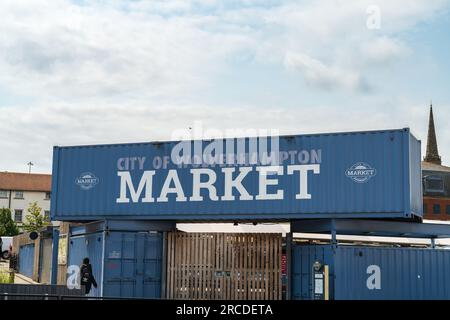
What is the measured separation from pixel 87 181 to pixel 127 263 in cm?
380

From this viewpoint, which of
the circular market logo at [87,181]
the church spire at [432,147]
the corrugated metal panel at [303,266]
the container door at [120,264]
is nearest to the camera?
the corrugated metal panel at [303,266]

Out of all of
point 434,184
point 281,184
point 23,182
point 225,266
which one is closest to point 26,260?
point 225,266

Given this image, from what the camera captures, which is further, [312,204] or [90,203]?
[90,203]

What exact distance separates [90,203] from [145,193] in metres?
2.51

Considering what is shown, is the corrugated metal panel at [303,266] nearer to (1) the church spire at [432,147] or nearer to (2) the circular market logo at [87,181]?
(2) the circular market logo at [87,181]

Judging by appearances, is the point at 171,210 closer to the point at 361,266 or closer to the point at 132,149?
the point at 132,149

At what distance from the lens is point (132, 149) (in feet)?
85.5

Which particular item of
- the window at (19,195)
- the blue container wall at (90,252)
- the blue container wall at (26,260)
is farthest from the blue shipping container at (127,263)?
the window at (19,195)

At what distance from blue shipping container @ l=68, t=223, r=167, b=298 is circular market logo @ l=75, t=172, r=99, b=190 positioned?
180 cm

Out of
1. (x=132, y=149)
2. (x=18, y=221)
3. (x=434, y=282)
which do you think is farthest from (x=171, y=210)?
(x=18, y=221)

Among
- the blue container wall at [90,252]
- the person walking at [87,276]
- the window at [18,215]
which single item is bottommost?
the person walking at [87,276]

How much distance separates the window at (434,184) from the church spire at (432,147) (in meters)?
35.2

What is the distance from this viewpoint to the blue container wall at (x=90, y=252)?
2519 cm

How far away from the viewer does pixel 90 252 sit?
26391 mm
